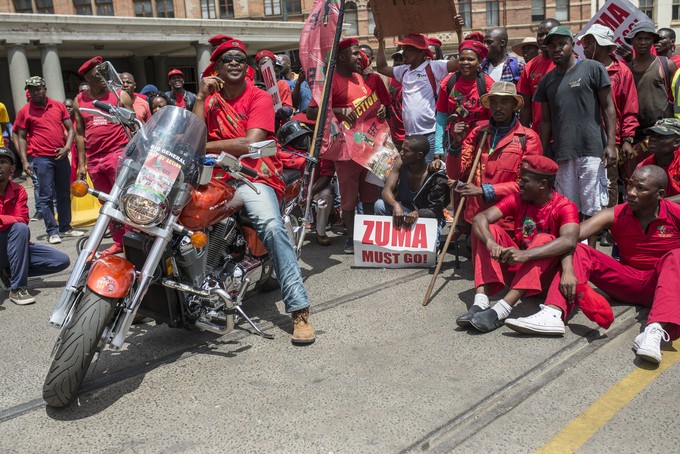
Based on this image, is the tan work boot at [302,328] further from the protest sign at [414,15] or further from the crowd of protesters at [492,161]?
the protest sign at [414,15]

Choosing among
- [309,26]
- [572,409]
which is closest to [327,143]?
[309,26]

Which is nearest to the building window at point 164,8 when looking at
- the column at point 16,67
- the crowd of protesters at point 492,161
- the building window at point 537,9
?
the column at point 16,67

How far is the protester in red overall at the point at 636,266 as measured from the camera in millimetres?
3922

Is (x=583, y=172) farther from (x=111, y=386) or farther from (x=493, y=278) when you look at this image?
(x=111, y=386)

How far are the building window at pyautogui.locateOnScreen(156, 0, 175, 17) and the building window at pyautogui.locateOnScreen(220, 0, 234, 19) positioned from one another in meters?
2.85

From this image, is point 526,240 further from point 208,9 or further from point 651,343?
point 208,9

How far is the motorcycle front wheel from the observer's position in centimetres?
316

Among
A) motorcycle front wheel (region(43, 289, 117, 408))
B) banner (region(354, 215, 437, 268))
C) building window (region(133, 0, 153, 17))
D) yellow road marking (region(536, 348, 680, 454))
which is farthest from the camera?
building window (region(133, 0, 153, 17))

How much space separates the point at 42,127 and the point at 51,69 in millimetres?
12165

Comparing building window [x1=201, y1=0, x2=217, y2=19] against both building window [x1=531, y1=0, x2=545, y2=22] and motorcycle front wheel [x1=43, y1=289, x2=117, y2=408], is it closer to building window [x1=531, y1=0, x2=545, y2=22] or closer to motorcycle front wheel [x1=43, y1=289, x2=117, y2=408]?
building window [x1=531, y1=0, x2=545, y2=22]

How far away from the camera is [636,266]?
14.8 ft

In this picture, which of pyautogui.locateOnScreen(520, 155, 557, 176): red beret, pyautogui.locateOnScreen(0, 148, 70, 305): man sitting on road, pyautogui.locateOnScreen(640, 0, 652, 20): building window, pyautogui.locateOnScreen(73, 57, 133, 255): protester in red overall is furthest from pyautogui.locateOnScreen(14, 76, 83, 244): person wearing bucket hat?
pyautogui.locateOnScreen(640, 0, 652, 20): building window

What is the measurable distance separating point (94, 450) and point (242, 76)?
8.91 ft

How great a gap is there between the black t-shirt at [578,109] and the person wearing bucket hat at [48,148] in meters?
6.04
